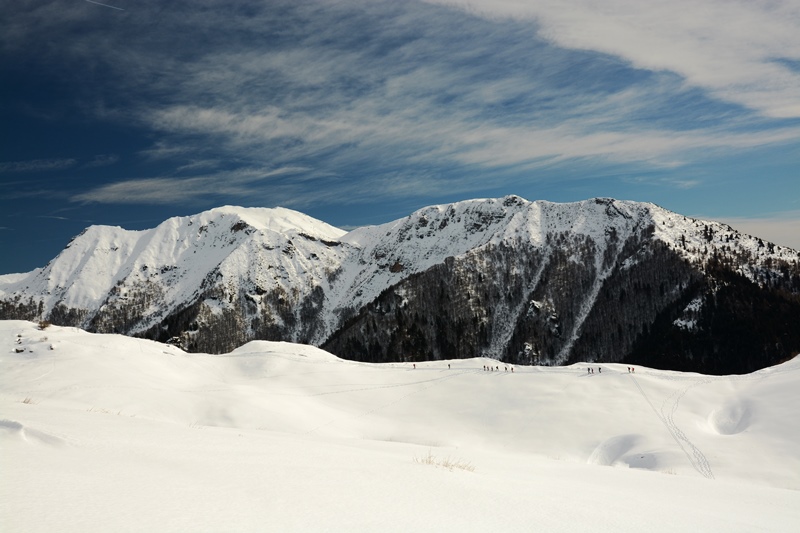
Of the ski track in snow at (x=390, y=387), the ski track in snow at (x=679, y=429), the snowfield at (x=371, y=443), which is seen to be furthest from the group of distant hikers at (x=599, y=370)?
the ski track in snow at (x=390, y=387)

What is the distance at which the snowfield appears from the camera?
4.23 metres

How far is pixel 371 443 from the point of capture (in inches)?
481

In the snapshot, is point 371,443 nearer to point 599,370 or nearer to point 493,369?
point 493,369

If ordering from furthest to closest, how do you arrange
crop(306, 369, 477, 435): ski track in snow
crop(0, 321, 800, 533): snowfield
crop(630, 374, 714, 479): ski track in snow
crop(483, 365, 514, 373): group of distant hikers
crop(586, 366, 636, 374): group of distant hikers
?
crop(483, 365, 514, 373): group of distant hikers < crop(586, 366, 636, 374): group of distant hikers < crop(306, 369, 477, 435): ski track in snow < crop(630, 374, 714, 479): ski track in snow < crop(0, 321, 800, 533): snowfield

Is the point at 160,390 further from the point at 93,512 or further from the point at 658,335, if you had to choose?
the point at 658,335

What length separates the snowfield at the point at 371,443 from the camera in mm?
4234

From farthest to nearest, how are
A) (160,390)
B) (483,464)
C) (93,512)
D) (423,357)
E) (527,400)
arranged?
(423,357) < (527,400) < (160,390) < (483,464) < (93,512)

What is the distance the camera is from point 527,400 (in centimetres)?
3781

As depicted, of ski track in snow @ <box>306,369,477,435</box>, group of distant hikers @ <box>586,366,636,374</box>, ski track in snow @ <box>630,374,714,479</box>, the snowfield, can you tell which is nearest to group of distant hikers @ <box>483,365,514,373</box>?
the snowfield

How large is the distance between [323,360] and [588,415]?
28.1 meters

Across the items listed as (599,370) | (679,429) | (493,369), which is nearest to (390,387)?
(493,369)

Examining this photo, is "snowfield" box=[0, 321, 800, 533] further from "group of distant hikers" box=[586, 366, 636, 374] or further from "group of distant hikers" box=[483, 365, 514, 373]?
"group of distant hikers" box=[483, 365, 514, 373]

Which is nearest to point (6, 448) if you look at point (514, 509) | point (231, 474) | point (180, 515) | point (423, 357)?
point (231, 474)

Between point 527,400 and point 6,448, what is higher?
point 6,448
